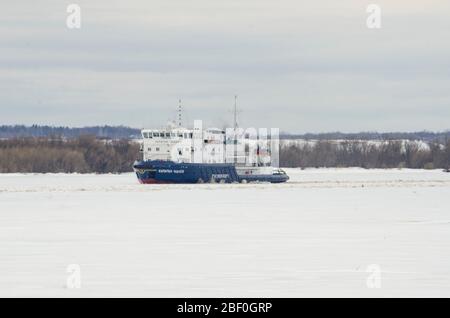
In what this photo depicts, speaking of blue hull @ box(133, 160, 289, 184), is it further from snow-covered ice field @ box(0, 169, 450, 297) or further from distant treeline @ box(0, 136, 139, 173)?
snow-covered ice field @ box(0, 169, 450, 297)

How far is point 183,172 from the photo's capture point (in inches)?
3027

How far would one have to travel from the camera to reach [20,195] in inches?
2021

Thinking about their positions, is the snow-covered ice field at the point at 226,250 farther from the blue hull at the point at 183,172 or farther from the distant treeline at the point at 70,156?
the distant treeline at the point at 70,156

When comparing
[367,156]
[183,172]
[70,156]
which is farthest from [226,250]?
[367,156]

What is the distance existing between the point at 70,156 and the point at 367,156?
46.2m

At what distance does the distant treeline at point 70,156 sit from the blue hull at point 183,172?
31.6m

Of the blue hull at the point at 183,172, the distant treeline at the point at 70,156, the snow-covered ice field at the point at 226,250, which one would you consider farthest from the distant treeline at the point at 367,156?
the snow-covered ice field at the point at 226,250

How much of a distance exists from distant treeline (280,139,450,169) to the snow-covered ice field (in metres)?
91.9

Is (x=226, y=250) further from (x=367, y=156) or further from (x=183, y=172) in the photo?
(x=367, y=156)

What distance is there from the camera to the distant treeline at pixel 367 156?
433 feet

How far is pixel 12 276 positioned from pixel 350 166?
120872mm

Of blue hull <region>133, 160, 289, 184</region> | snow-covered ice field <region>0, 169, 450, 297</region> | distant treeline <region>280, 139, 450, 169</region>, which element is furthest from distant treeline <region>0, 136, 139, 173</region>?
snow-covered ice field <region>0, 169, 450, 297</region>

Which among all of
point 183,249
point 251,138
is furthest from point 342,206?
point 251,138
